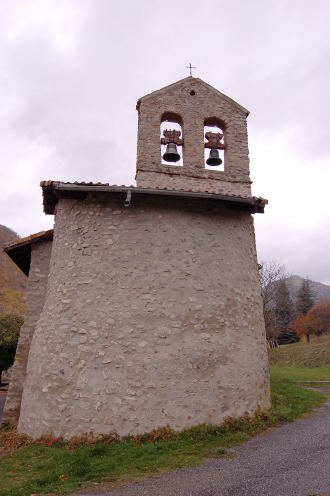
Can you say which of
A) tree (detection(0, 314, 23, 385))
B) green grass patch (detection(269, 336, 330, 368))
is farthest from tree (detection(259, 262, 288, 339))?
tree (detection(0, 314, 23, 385))

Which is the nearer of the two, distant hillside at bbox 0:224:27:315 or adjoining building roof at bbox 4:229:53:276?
adjoining building roof at bbox 4:229:53:276

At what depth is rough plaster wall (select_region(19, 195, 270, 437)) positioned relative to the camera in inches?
289

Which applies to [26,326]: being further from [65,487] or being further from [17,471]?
[65,487]

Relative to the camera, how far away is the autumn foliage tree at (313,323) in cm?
3894

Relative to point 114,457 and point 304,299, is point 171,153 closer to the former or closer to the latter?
point 114,457

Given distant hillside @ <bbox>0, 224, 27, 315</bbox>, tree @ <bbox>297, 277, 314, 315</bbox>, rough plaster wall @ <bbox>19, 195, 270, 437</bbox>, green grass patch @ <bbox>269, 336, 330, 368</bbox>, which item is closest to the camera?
rough plaster wall @ <bbox>19, 195, 270, 437</bbox>

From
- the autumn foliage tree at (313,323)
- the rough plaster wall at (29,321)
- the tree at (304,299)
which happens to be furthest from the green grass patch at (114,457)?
the tree at (304,299)

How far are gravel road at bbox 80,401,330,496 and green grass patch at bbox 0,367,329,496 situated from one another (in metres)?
0.35

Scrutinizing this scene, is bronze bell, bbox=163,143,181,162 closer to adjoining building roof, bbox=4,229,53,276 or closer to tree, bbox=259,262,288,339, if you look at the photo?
adjoining building roof, bbox=4,229,53,276

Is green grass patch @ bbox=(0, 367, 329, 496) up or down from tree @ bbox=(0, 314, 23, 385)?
down

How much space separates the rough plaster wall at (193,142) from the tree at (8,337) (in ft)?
34.6

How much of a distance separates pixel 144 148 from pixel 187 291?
3.96m

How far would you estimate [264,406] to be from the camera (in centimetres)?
834

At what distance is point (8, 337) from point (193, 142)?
11642mm
